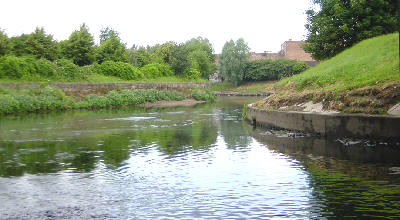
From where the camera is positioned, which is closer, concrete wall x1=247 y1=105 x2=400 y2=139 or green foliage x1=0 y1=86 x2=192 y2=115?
concrete wall x1=247 y1=105 x2=400 y2=139

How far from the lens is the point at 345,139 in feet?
58.4

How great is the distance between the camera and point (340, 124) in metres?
18.1

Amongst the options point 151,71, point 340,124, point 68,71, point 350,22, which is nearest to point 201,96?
point 151,71

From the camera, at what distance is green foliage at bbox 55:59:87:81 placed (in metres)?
48.9

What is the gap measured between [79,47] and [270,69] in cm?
4709

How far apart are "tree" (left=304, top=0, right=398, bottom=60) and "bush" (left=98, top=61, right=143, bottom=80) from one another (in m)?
29.2

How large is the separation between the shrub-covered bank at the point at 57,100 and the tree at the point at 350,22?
836 inches

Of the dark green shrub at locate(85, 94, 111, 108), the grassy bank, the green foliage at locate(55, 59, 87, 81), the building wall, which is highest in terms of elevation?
the building wall

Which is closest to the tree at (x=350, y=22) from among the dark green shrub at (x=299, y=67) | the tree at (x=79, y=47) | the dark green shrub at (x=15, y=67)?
the dark green shrub at (x=15, y=67)

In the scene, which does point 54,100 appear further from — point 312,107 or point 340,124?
point 340,124

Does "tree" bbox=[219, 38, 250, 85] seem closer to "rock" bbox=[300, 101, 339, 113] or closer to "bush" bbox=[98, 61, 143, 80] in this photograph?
"bush" bbox=[98, 61, 143, 80]

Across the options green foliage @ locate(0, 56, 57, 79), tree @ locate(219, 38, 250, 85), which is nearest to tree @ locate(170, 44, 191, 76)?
tree @ locate(219, 38, 250, 85)

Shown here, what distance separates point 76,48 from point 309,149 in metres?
45.4

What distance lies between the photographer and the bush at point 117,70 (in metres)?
57.3
